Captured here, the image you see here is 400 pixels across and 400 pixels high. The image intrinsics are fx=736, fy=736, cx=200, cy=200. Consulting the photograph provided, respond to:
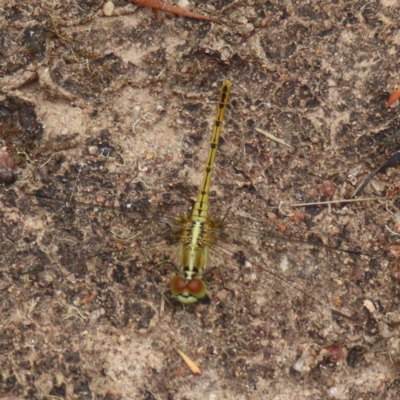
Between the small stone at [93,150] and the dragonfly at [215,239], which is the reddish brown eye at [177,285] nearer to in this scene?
the dragonfly at [215,239]

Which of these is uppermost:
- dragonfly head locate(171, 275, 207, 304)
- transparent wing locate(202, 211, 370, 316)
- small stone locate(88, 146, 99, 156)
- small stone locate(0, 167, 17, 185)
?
small stone locate(88, 146, 99, 156)

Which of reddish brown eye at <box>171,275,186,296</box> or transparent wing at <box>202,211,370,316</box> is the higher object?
transparent wing at <box>202,211,370,316</box>

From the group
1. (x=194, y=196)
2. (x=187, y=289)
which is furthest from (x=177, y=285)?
(x=194, y=196)

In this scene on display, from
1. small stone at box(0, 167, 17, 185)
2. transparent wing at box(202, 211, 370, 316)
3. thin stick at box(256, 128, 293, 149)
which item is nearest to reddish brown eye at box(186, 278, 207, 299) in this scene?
transparent wing at box(202, 211, 370, 316)

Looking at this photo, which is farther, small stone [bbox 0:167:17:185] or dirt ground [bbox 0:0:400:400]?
small stone [bbox 0:167:17:185]

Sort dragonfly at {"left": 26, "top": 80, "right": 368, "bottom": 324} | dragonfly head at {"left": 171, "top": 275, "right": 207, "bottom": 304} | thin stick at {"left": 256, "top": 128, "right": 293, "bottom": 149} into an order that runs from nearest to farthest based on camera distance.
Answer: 1. dragonfly head at {"left": 171, "top": 275, "right": 207, "bottom": 304}
2. dragonfly at {"left": 26, "top": 80, "right": 368, "bottom": 324}
3. thin stick at {"left": 256, "top": 128, "right": 293, "bottom": 149}

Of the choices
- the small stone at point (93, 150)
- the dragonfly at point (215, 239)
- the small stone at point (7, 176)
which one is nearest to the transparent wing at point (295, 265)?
the dragonfly at point (215, 239)

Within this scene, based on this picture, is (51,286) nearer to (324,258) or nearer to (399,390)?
(324,258)

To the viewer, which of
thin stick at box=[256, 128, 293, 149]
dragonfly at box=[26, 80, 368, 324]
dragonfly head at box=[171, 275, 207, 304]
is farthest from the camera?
thin stick at box=[256, 128, 293, 149]

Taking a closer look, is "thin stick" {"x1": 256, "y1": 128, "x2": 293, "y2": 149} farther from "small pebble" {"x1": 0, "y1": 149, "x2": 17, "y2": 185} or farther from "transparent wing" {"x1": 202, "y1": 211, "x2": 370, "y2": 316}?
"small pebble" {"x1": 0, "y1": 149, "x2": 17, "y2": 185}
